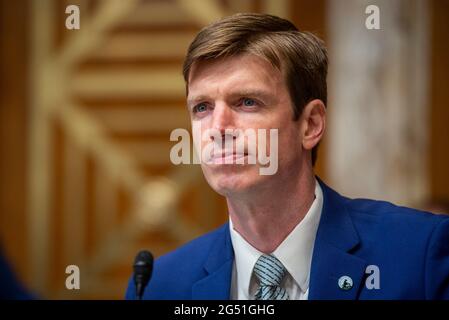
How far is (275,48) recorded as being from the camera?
4.84 feet

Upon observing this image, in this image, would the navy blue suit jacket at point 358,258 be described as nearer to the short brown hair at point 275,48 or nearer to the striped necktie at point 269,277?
the striped necktie at point 269,277

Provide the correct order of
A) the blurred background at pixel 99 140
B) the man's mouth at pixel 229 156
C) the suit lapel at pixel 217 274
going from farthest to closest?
the blurred background at pixel 99 140 → the suit lapel at pixel 217 274 → the man's mouth at pixel 229 156

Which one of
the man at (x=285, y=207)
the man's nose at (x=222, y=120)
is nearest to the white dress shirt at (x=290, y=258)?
the man at (x=285, y=207)

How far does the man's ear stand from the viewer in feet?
5.03

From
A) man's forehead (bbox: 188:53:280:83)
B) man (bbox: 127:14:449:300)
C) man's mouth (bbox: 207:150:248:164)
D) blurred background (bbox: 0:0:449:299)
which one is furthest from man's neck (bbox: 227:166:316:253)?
blurred background (bbox: 0:0:449:299)

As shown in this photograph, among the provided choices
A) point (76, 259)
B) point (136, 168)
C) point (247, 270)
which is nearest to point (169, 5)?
point (136, 168)

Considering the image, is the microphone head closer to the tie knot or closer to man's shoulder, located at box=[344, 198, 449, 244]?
the tie knot

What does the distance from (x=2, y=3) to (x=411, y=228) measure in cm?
338

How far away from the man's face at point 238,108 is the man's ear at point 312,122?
0.04 meters

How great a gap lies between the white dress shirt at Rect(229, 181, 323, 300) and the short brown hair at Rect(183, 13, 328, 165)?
217 mm

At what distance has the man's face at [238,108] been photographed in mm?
1471

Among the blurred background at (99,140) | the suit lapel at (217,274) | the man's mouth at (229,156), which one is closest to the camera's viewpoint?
the man's mouth at (229,156)

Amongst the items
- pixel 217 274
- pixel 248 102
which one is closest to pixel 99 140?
pixel 217 274

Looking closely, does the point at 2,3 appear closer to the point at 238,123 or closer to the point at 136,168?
the point at 136,168
